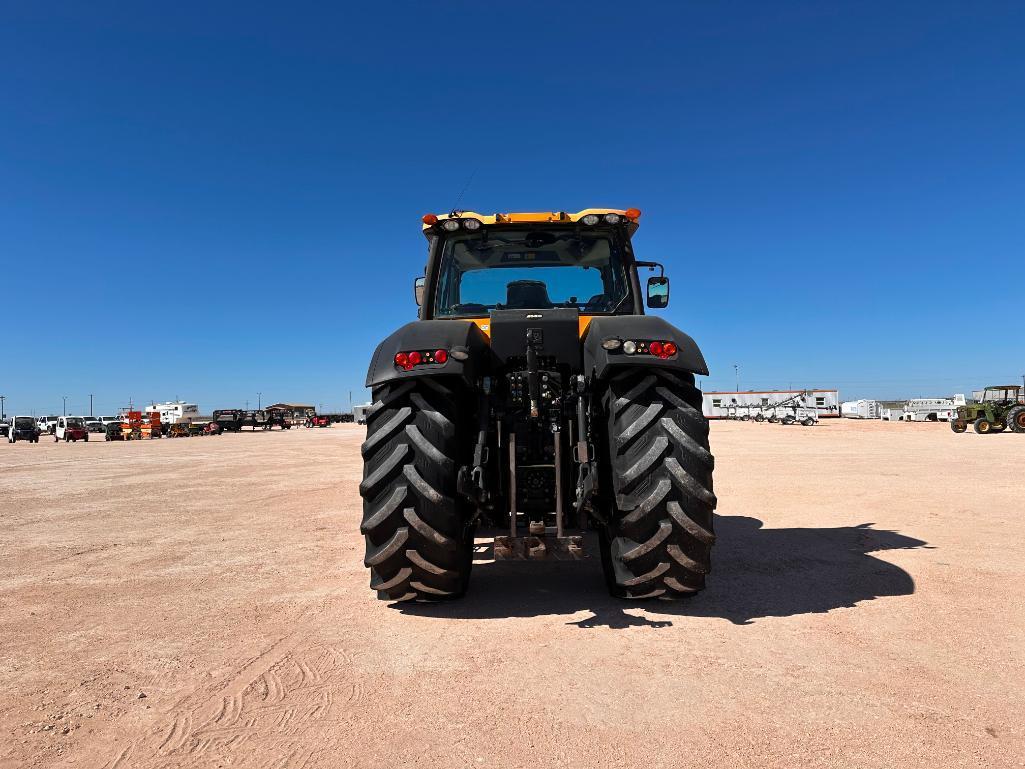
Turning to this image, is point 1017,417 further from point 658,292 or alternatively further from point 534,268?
point 534,268

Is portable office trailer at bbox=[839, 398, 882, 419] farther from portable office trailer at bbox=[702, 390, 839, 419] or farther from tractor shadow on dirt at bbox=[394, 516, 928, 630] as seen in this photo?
tractor shadow on dirt at bbox=[394, 516, 928, 630]

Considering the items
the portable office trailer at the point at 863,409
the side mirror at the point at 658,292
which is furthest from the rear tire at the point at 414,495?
the portable office trailer at the point at 863,409

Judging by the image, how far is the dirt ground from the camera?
7.33 feet

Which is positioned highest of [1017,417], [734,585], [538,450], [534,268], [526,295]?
[534,268]

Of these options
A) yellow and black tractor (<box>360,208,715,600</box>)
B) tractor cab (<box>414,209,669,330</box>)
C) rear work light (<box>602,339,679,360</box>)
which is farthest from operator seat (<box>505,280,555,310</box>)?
rear work light (<box>602,339,679,360</box>)

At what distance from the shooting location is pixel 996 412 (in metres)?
29.0

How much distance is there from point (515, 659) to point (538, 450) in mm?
1434

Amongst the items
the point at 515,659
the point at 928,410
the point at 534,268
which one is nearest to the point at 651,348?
the point at 534,268

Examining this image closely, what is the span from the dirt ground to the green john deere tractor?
28.5 m

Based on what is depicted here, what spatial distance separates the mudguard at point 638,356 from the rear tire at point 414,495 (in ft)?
3.14

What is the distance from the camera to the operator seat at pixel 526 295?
→ 4926mm

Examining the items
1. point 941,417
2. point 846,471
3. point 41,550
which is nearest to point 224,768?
point 41,550

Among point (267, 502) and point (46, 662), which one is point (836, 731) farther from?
point (267, 502)

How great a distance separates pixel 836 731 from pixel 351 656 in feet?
7.33
